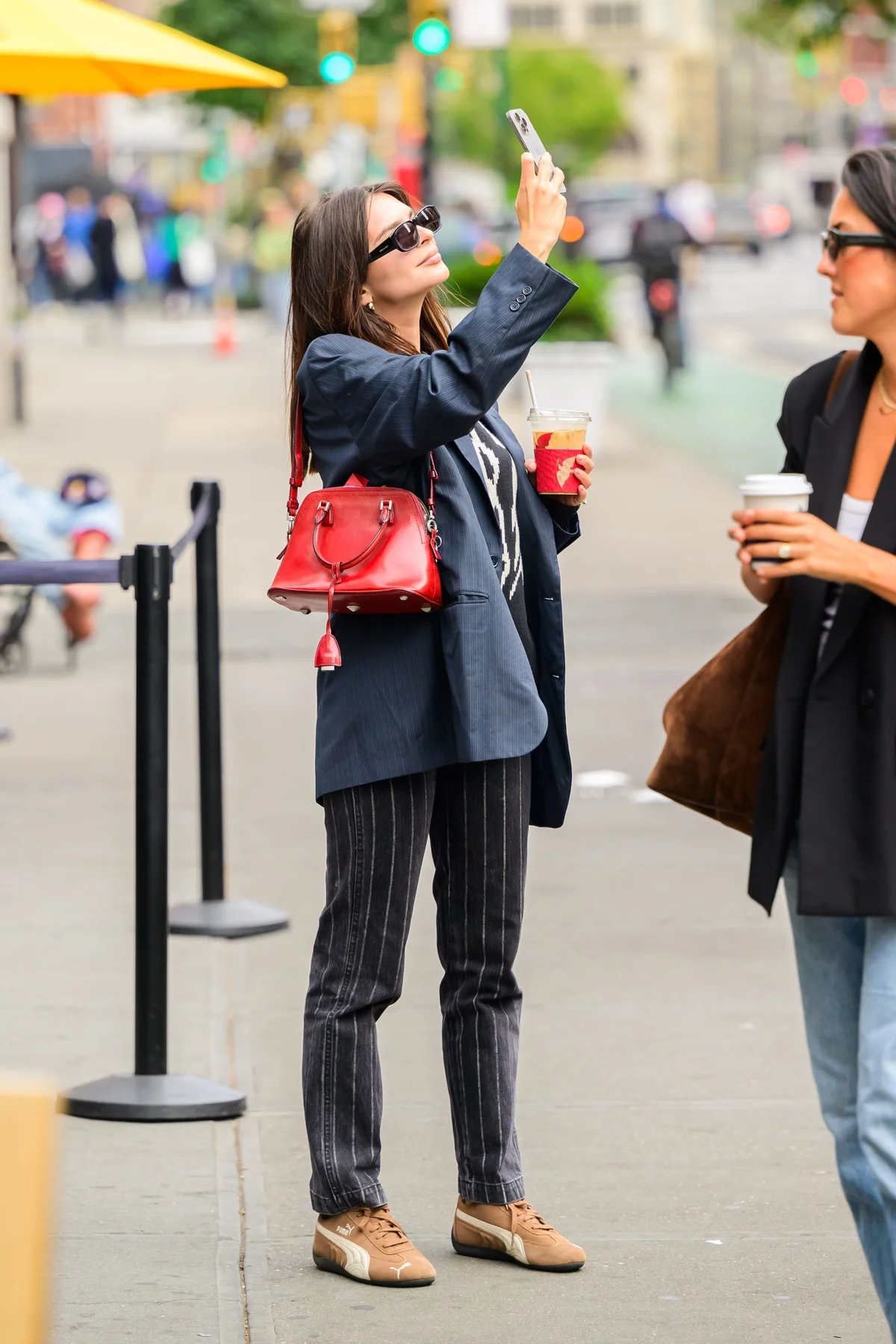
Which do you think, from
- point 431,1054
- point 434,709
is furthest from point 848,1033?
point 431,1054

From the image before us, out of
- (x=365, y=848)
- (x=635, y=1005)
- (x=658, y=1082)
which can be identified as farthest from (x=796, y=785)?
(x=635, y=1005)

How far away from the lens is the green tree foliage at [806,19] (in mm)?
16344

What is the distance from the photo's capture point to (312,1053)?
4059mm

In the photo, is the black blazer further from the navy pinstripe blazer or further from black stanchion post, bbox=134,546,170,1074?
black stanchion post, bbox=134,546,170,1074

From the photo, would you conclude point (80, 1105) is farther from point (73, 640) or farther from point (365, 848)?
point (73, 640)

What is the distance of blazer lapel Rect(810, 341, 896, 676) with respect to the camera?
130 inches

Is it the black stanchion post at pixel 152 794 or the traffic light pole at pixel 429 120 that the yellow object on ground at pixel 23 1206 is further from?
the traffic light pole at pixel 429 120

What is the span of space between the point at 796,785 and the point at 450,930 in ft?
3.06

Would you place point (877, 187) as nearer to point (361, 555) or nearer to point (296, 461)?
point (361, 555)

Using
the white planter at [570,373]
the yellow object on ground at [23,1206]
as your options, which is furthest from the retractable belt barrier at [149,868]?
the white planter at [570,373]

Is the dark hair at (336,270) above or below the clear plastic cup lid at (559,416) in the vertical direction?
above

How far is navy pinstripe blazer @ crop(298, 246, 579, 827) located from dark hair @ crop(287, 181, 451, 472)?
2.9 inches

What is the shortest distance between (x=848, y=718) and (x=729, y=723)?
0.27 m

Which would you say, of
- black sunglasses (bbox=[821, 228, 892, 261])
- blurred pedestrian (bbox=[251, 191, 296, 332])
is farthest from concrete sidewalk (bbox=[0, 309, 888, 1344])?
blurred pedestrian (bbox=[251, 191, 296, 332])
